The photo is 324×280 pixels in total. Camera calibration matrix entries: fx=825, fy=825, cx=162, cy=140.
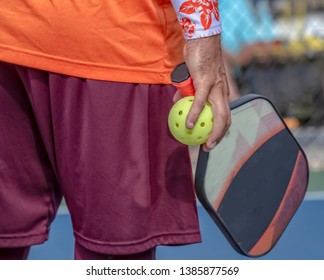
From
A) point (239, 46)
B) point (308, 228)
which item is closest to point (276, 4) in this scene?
point (239, 46)

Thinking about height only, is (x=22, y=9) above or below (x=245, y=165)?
above

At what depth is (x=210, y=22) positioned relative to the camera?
1312 mm

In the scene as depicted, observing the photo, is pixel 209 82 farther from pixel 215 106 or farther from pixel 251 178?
pixel 251 178

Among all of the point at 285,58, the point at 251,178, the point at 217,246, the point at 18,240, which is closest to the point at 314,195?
the point at 217,246

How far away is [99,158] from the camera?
1.36 metres

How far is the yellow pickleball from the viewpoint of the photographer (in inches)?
50.8

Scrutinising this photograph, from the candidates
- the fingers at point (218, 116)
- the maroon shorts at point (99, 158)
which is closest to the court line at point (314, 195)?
the maroon shorts at point (99, 158)

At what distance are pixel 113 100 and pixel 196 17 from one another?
19cm

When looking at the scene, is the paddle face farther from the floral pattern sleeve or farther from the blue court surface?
the blue court surface

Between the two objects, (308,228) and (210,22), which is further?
(308,228)

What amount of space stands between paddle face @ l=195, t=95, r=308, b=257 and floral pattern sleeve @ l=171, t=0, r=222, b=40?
0.17 meters

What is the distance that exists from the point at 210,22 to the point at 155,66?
0.40 feet

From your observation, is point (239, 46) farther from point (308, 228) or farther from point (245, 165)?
point (245, 165)

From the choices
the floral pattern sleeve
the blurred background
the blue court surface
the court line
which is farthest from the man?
the blurred background
